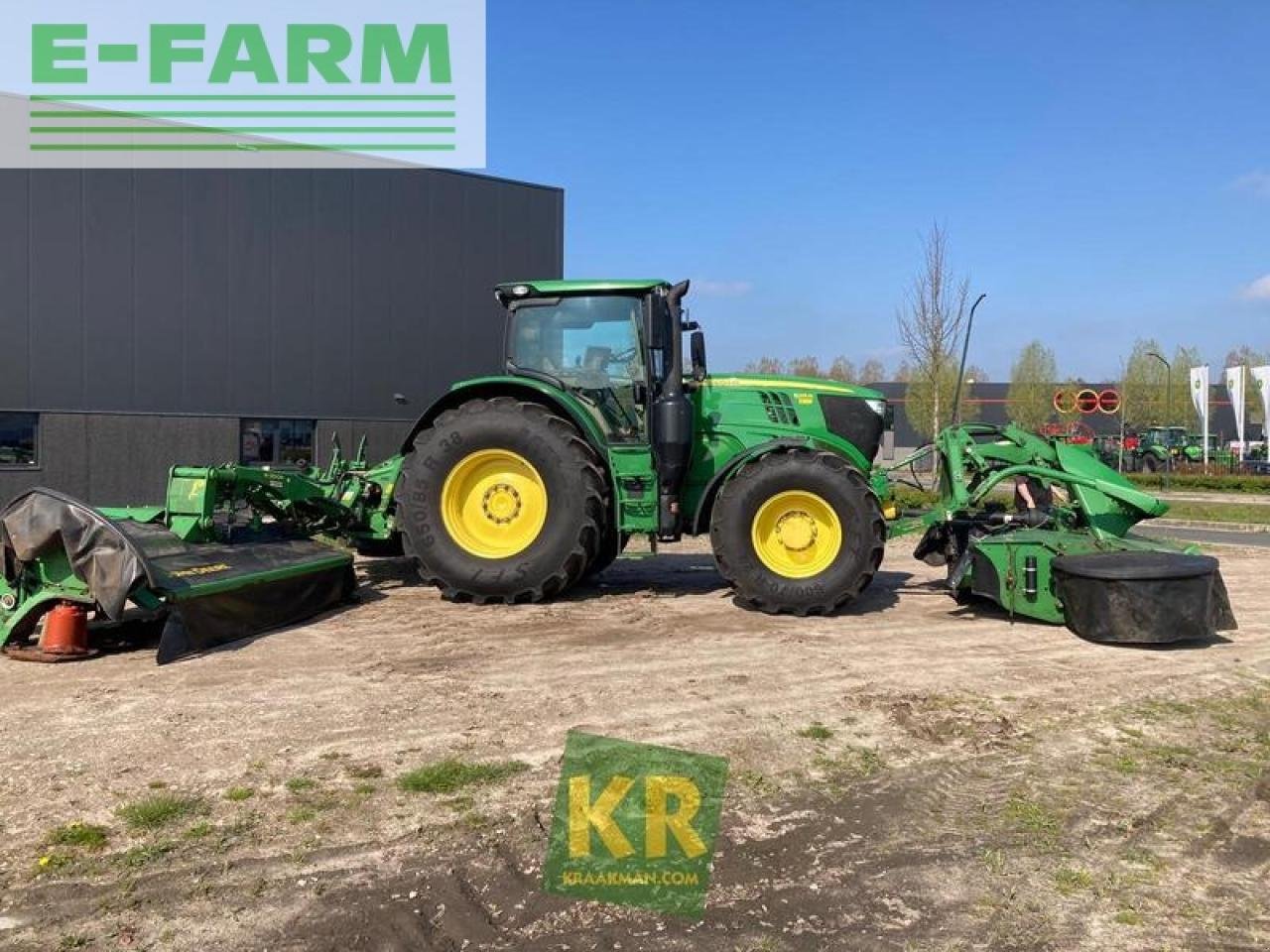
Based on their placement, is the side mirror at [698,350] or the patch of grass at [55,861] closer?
the patch of grass at [55,861]

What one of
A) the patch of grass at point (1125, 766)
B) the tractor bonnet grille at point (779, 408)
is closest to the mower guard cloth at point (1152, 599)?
the patch of grass at point (1125, 766)

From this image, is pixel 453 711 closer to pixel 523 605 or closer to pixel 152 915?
pixel 152 915

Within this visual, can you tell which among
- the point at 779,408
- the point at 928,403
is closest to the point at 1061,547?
the point at 779,408

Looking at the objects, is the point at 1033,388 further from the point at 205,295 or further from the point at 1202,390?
the point at 205,295

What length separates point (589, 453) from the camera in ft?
23.6

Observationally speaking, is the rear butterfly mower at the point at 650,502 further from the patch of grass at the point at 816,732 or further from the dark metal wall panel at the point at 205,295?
the dark metal wall panel at the point at 205,295

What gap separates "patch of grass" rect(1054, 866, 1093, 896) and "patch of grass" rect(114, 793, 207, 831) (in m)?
3.06

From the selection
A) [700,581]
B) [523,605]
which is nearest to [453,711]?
[523,605]

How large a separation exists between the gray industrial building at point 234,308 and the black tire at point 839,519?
12.3 meters

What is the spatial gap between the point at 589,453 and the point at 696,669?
2281 mm

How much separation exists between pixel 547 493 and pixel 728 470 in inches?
56.0

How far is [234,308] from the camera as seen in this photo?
16500 mm

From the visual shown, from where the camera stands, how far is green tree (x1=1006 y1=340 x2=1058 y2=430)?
4694cm

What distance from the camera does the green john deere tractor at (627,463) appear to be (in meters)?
6.94
